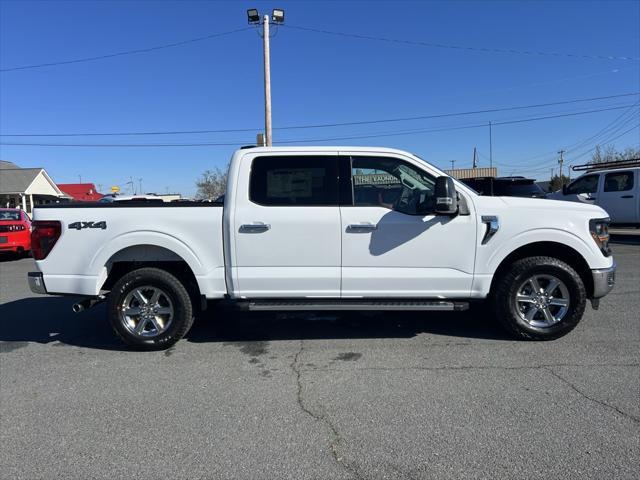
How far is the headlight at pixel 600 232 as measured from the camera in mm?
4855

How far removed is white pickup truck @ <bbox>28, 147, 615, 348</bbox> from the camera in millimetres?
4762

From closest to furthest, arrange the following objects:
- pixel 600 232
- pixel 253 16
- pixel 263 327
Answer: pixel 600 232
pixel 263 327
pixel 253 16

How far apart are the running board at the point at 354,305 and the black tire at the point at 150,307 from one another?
653 mm

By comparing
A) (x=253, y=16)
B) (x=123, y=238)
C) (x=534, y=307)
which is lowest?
(x=534, y=307)

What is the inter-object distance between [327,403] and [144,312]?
2.31 m

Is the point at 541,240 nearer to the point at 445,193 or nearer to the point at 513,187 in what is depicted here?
the point at 445,193

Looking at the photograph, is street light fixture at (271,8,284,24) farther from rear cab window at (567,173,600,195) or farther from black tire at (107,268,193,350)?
black tire at (107,268,193,350)

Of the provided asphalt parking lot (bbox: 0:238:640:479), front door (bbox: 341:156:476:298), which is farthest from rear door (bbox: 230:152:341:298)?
asphalt parking lot (bbox: 0:238:640:479)

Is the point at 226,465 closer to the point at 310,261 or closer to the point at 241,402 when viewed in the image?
the point at 241,402

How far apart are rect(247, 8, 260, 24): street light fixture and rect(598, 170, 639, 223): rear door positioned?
1441 centimetres

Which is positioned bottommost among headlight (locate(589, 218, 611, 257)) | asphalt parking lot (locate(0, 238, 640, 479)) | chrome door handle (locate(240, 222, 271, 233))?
asphalt parking lot (locate(0, 238, 640, 479))

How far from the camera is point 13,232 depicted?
12.8m

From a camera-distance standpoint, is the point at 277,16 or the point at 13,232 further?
the point at 277,16

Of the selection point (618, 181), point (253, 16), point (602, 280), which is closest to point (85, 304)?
point (602, 280)
